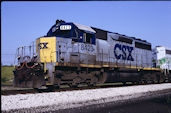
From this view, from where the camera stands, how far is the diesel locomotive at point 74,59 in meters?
8.69

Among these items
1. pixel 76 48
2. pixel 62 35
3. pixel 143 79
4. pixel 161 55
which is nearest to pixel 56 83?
pixel 76 48

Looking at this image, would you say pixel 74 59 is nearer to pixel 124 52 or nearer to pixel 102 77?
pixel 102 77

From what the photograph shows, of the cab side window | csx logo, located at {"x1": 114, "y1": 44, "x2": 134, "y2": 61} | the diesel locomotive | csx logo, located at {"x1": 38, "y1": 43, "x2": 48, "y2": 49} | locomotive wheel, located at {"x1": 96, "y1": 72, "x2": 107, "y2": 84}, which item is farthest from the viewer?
csx logo, located at {"x1": 114, "y1": 44, "x2": 134, "y2": 61}

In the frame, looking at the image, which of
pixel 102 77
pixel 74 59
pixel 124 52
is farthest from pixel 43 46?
pixel 124 52

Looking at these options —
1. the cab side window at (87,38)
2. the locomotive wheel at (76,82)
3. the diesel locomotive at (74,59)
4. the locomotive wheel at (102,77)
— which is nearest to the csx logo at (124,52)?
the diesel locomotive at (74,59)

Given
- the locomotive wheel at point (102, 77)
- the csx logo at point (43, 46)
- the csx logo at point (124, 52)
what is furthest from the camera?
the csx logo at point (124, 52)

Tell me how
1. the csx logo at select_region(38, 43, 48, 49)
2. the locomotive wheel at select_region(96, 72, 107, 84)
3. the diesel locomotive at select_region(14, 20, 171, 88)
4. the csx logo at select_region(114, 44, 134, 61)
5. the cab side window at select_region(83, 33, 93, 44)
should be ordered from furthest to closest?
the csx logo at select_region(114, 44, 134, 61)
the locomotive wheel at select_region(96, 72, 107, 84)
the cab side window at select_region(83, 33, 93, 44)
the csx logo at select_region(38, 43, 48, 49)
the diesel locomotive at select_region(14, 20, 171, 88)

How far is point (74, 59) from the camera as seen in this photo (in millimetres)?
9781

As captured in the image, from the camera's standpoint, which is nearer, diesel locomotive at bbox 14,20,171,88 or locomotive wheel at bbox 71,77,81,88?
diesel locomotive at bbox 14,20,171,88

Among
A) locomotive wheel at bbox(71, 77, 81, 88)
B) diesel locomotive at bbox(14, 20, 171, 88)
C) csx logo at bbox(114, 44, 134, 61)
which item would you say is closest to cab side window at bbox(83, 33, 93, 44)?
diesel locomotive at bbox(14, 20, 171, 88)

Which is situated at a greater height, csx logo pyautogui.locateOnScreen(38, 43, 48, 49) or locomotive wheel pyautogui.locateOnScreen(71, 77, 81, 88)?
csx logo pyautogui.locateOnScreen(38, 43, 48, 49)

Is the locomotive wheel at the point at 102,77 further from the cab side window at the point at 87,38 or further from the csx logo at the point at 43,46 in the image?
the csx logo at the point at 43,46

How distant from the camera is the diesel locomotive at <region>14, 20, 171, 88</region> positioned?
8688 mm

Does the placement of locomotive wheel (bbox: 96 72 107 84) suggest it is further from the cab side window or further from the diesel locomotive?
the cab side window
